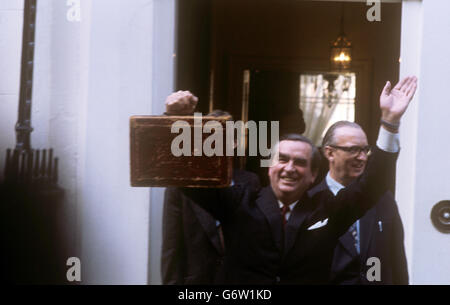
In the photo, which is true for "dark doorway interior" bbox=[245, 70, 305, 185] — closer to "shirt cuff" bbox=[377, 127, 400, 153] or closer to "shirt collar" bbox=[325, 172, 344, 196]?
"shirt collar" bbox=[325, 172, 344, 196]

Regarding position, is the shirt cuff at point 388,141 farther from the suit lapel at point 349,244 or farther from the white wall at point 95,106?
the white wall at point 95,106

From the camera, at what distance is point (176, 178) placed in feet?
7.02

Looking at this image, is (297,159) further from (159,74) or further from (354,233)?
(159,74)

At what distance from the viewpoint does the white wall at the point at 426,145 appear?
225cm

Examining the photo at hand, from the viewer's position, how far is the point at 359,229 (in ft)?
7.36

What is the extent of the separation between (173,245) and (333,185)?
2.15 feet

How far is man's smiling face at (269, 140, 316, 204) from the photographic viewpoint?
223 centimetres

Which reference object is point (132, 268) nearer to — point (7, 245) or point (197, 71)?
point (7, 245)

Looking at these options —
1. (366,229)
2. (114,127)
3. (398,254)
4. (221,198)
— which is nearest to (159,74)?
(114,127)
